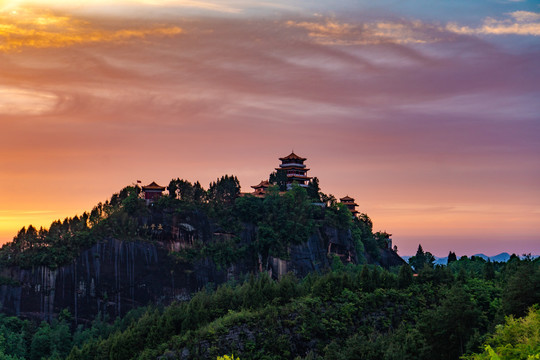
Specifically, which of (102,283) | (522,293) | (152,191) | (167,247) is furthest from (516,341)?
(152,191)

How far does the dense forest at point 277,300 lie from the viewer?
45.4 meters

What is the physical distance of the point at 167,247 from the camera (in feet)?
327

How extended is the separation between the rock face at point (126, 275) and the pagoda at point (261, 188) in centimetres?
954

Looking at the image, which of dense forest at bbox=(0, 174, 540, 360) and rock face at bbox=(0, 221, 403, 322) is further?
rock face at bbox=(0, 221, 403, 322)

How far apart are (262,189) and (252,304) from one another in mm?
51364

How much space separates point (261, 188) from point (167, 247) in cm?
2483

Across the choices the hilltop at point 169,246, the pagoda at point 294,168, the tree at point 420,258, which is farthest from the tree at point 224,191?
the tree at point 420,258

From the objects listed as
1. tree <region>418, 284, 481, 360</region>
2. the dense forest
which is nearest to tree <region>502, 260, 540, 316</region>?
the dense forest

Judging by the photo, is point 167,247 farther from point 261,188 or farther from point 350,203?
point 350,203

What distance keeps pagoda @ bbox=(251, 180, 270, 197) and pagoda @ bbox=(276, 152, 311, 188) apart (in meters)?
5.56

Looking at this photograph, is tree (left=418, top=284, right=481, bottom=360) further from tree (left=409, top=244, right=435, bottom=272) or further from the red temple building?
tree (left=409, top=244, right=435, bottom=272)

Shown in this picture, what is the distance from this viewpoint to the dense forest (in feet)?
149

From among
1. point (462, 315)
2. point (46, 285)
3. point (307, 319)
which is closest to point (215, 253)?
point (46, 285)

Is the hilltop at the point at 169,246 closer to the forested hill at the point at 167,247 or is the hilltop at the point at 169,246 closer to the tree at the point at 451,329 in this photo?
the forested hill at the point at 167,247
